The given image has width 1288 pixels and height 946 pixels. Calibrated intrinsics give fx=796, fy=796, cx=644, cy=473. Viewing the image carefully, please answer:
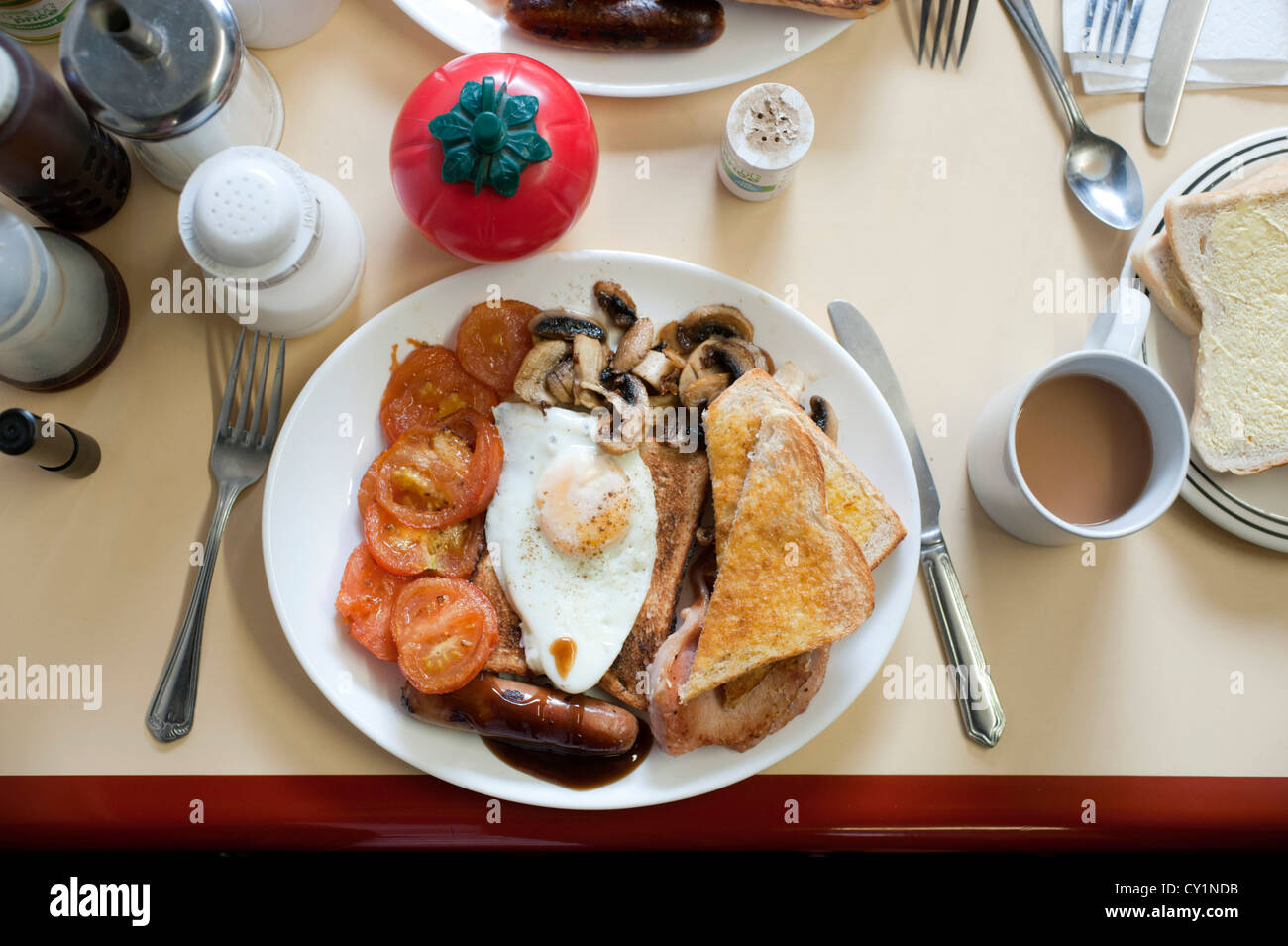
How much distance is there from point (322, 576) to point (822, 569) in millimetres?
995

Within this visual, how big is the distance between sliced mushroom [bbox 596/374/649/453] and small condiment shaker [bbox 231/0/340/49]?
104 centimetres

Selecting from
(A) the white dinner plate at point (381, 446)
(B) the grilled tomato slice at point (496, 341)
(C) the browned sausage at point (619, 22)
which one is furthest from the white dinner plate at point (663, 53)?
(B) the grilled tomato slice at point (496, 341)

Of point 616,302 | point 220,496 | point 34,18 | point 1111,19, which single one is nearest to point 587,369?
point 616,302

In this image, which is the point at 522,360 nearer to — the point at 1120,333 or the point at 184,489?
the point at 184,489

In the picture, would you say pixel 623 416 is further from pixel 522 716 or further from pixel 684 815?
pixel 684 815

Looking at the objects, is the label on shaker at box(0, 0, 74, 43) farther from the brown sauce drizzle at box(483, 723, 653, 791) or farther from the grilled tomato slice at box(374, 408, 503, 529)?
the brown sauce drizzle at box(483, 723, 653, 791)

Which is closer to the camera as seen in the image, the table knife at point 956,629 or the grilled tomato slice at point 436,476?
the grilled tomato slice at point 436,476

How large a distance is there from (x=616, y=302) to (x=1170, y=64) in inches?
55.5

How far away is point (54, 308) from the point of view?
153 centimetres

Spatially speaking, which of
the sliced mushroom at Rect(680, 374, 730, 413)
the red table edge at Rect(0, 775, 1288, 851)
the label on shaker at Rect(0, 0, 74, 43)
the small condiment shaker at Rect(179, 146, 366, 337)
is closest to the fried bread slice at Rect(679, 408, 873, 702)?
the sliced mushroom at Rect(680, 374, 730, 413)

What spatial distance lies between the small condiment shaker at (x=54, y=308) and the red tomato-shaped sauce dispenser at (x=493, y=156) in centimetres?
67

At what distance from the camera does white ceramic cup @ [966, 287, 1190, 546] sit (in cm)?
151

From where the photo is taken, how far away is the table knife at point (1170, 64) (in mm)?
1806

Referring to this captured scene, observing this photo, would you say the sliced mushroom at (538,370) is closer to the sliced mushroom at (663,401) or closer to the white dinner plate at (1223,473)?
the sliced mushroom at (663,401)
